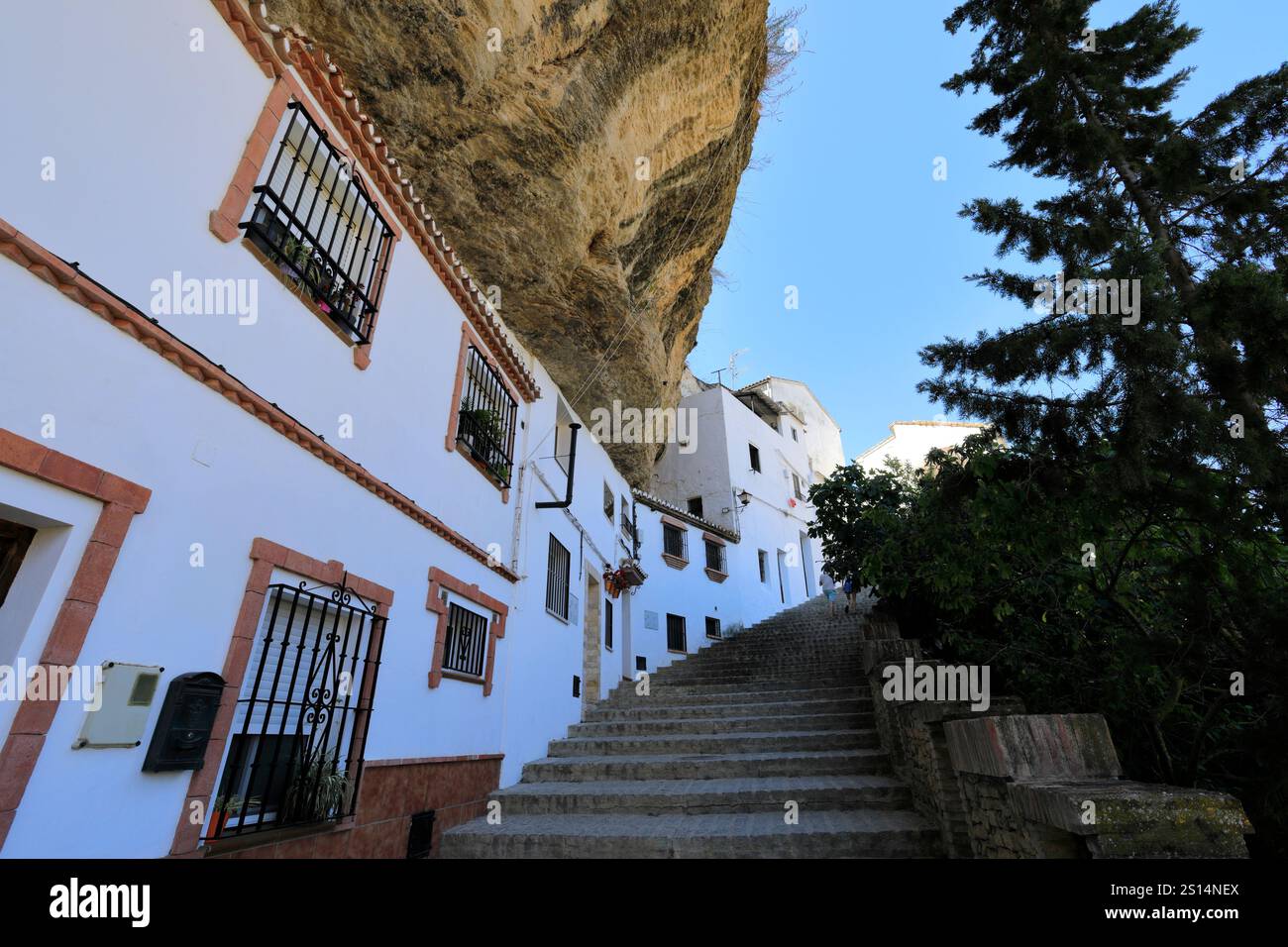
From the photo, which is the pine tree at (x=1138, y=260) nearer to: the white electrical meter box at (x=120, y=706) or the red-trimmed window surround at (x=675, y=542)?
the white electrical meter box at (x=120, y=706)

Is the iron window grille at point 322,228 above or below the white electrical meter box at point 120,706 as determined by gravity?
above

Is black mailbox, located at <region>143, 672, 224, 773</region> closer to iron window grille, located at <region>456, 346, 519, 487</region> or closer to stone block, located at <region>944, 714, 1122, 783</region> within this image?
iron window grille, located at <region>456, 346, 519, 487</region>

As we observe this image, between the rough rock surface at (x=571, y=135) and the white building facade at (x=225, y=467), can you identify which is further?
the rough rock surface at (x=571, y=135)

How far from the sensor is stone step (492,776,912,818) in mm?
5266

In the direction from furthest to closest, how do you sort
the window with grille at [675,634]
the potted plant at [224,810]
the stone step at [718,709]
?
1. the window with grille at [675,634]
2. the stone step at [718,709]
3. the potted plant at [224,810]

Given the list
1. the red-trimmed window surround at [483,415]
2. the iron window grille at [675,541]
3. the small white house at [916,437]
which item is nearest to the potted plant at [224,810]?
the red-trimmed window surround at [483,415]

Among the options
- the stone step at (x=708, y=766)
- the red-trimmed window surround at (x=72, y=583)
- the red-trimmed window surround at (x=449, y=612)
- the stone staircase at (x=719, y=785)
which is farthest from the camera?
the stone step at (x=708, y=766)

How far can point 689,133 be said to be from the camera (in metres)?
7.80

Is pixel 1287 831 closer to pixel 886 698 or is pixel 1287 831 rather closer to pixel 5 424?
pixel 886 698

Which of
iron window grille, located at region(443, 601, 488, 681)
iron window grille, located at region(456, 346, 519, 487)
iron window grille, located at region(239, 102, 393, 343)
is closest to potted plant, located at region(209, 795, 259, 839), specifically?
iron window grille, located at region(443, 601, 488, 681)

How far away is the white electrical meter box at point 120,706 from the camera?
7.93 ft

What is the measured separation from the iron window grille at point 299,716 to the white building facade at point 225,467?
20 millimetres

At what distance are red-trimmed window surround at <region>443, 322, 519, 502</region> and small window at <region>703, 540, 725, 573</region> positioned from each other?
32.4 ft
